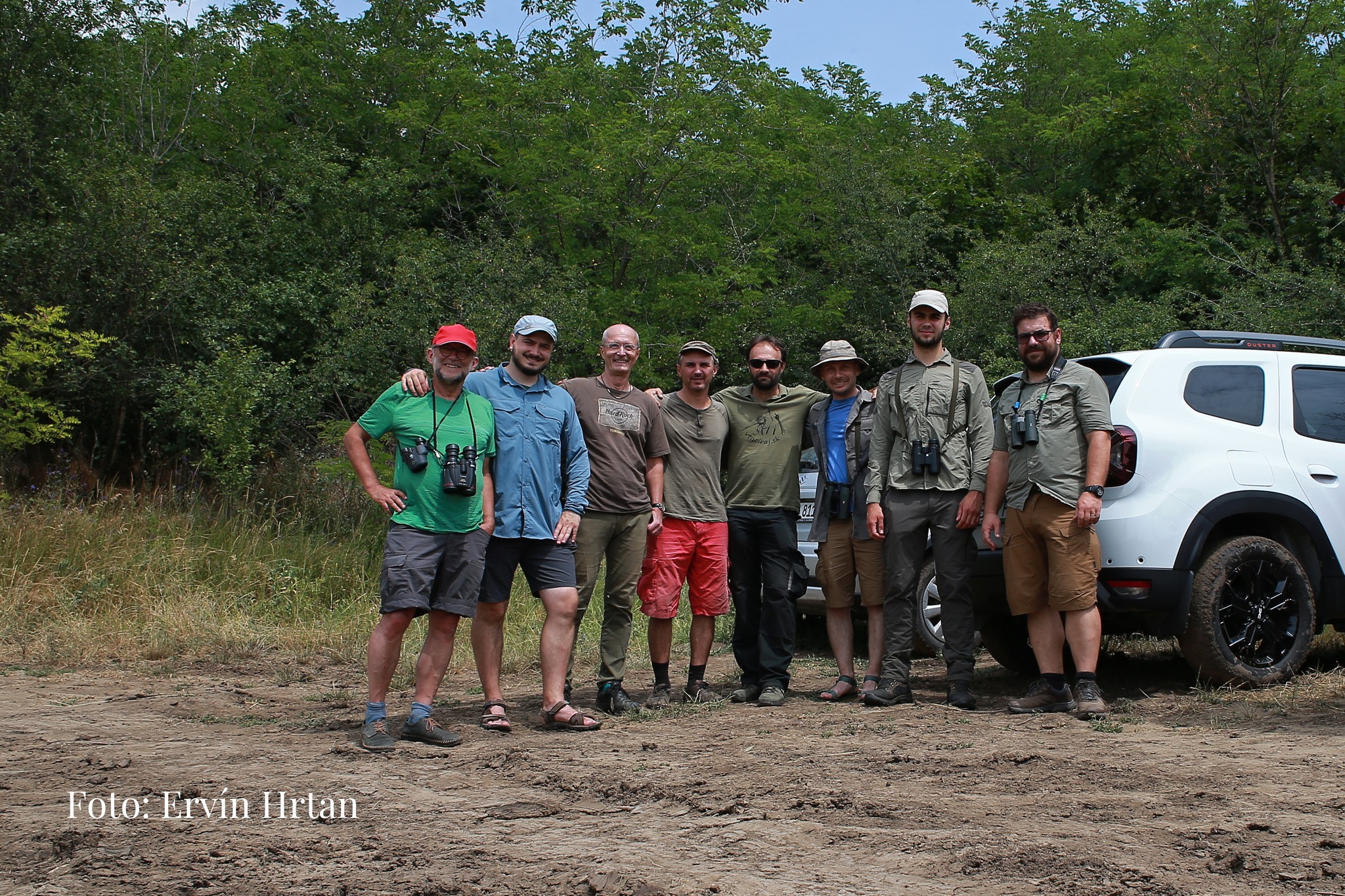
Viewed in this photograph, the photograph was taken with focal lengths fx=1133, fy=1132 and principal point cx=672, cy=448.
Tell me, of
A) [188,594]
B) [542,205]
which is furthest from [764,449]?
[542,205]

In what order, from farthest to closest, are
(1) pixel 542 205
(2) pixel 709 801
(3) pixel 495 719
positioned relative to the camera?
(1) pixel 542 205 < (3) pixel 495 719 < (2) pixel 709 801

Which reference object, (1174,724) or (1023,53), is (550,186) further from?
(1023,53)

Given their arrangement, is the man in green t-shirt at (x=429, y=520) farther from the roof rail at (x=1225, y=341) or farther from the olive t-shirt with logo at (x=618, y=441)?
the roof rail at (x=1225, y=341)

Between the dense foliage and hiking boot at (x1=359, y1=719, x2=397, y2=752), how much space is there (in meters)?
9.56

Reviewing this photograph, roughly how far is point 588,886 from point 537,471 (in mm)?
2667

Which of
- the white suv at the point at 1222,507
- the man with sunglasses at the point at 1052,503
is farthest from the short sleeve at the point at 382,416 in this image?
the white suv at the point at 1222,507

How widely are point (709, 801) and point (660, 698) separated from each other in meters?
2.13

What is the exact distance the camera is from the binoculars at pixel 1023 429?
5.59 meters

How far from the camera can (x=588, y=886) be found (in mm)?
3105

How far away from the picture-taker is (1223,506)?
18.5ft

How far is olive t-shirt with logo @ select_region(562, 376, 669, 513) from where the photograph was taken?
A: 5.89m

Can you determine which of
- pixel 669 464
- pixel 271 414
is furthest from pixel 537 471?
pixel 271 414

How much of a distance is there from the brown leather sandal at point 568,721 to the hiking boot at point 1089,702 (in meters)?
2.32

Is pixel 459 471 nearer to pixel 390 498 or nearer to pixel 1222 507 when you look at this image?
pixel 390 498
